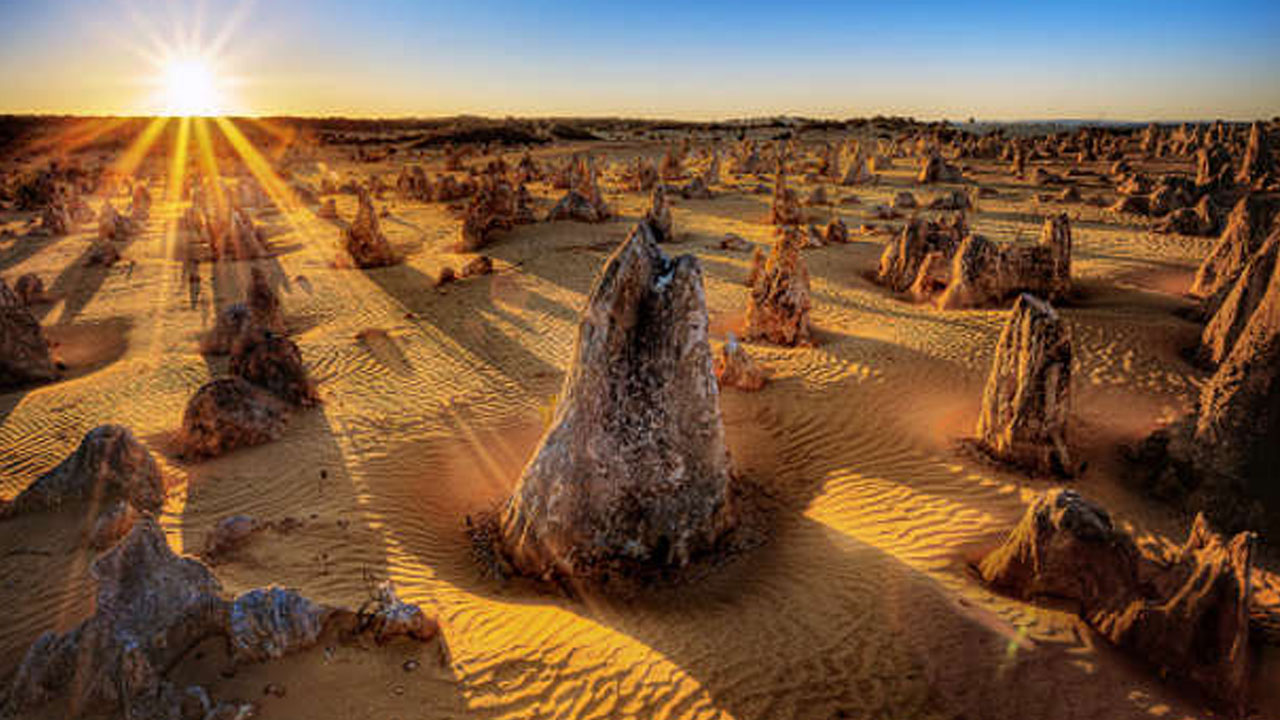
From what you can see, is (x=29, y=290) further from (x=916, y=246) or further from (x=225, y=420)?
(x=916, y=246)

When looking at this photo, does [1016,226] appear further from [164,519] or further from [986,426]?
[164,519]

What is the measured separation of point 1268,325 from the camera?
20.8ft

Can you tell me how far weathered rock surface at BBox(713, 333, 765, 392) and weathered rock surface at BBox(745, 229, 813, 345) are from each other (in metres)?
Result: 2.24

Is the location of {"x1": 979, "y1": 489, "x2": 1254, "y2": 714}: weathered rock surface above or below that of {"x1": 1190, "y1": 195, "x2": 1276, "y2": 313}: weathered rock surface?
below

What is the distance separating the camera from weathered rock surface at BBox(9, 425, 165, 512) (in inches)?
244

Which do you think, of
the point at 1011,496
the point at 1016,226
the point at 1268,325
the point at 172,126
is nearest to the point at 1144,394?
the point at 1268,325

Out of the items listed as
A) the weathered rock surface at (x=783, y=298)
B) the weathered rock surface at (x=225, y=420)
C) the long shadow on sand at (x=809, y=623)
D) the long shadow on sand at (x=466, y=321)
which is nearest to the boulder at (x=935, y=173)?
the weathered rock surface at (x=783, y=298)

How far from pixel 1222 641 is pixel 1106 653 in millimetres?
674

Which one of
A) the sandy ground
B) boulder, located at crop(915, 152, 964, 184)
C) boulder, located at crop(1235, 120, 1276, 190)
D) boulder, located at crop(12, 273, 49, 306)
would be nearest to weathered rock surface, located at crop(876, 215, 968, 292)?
the sandy ground

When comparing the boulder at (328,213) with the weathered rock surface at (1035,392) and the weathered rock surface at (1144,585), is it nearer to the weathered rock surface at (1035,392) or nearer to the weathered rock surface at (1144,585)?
the weathered rock surface at (1035,392)

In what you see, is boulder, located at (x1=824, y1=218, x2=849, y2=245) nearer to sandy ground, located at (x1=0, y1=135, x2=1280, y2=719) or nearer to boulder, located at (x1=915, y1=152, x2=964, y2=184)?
sandy ground, located at (x1=0, y1=135, x2=1280, y2=719)

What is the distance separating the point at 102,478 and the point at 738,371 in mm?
8372

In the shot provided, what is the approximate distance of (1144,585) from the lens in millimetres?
4750

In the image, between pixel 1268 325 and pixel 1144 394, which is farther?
pixel 1144 394
